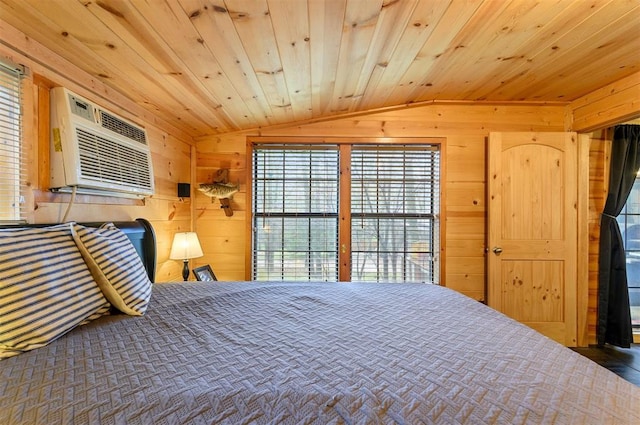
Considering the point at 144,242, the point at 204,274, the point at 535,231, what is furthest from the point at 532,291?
the point at 144,242

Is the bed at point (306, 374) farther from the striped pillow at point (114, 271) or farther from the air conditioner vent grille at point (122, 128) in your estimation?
the air conditioner vent grille at point (122, 128)

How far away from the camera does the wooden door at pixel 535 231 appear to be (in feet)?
8.12

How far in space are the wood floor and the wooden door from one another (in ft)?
0.57

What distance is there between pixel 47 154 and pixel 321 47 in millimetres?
1587

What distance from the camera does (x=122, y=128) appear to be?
5.79 ft

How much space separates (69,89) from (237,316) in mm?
1561

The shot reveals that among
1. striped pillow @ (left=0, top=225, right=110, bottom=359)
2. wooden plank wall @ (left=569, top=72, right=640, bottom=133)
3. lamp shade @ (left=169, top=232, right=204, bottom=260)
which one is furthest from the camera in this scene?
lamp shade @ (left=169, top=232, right=204, bottom=260)

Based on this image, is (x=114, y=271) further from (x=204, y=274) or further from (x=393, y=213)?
(x=393, y=213)

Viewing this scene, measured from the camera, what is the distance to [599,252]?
257 cm

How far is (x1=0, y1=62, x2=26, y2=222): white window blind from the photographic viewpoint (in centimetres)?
116

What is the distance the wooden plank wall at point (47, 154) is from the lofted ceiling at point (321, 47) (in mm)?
81

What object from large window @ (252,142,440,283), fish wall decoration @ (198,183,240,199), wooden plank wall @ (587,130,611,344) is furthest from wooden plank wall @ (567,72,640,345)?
fish wall decoration @ (198,183,240,199)

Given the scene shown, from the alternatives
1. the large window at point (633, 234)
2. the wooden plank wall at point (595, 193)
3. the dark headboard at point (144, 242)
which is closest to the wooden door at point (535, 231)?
the wooden plank wall at point (595, 193)

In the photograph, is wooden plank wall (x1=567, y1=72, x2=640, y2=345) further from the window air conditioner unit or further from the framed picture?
the window air conditioner unit
